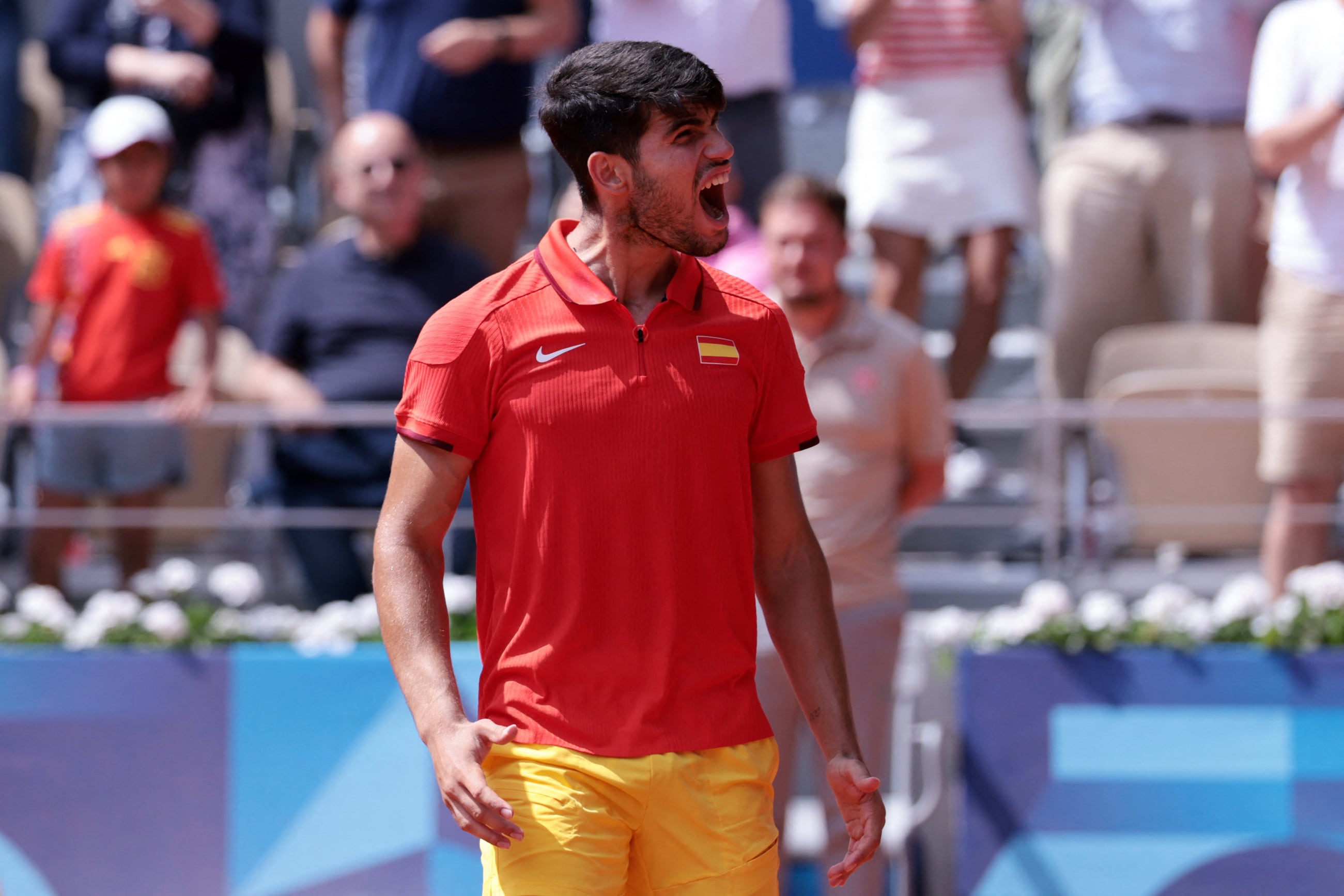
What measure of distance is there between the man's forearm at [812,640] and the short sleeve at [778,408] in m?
0.15

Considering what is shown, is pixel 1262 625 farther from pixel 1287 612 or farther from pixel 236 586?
pixel 236 586

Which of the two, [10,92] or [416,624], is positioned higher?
[10,92]

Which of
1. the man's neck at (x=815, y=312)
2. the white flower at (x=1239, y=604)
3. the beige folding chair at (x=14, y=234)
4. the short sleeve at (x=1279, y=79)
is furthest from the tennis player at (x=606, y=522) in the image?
the beige folding chair at (x=14, y=234)

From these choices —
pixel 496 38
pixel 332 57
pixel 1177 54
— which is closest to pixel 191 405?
pixel 496 38

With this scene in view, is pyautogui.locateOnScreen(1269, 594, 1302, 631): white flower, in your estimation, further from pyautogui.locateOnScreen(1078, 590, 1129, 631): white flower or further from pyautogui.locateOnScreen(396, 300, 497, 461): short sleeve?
pyautogui.locateOnScreen(396, 300, 497, 461): short sleeve

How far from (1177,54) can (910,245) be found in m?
1.16

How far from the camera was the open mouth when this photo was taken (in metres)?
2.38

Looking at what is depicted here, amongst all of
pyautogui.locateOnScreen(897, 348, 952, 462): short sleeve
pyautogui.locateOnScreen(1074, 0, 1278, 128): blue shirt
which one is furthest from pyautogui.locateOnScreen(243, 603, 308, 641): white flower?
pyautogui.locateOnScreen(1074, 0, 1278, 128): blue shirt

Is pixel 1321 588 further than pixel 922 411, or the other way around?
pixel 1321 588

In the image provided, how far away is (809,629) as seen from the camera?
2.57 meters

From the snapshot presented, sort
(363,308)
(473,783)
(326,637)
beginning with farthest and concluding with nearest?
(363,308) < (326,637) < (473,783)

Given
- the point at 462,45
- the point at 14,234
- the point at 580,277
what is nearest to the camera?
the point at 580,277

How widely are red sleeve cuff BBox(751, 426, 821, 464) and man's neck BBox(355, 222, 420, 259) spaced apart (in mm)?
3174

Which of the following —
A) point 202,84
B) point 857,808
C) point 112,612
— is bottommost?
point 112,612
